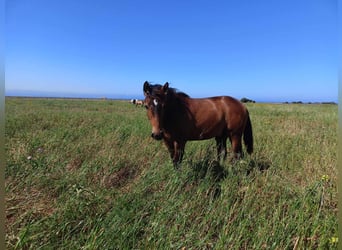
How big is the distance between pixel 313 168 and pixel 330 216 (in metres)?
1.83

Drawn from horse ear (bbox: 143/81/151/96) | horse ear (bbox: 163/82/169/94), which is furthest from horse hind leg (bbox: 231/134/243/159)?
horse ear (bbox: 143/81/151/96)

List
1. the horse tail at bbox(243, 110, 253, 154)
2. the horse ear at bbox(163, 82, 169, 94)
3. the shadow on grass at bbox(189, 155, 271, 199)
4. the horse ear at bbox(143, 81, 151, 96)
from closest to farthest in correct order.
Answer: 1. the shadow on grass at bbox(189, 155, 271, 199)
2. the horse ear at bbox(143, 81, 151, 96)
3. the horse ear at bbox(163, 82, 169, 94)
4. the horse tail at bbox(243, 110, 253, 154)

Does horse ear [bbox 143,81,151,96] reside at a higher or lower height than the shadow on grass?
higher

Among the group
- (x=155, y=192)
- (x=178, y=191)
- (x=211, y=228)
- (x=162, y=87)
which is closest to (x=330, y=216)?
(x=211, y=228)

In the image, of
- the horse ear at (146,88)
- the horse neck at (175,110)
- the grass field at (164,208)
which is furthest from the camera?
the horse neck at (175,110)

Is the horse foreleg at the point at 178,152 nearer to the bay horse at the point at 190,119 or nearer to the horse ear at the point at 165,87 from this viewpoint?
the bay horse at the point at 190,119

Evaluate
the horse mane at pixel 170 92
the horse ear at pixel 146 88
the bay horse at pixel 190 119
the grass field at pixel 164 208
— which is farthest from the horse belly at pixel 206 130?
the horse ear at pixel 146 88

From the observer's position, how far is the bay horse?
3.51 meters

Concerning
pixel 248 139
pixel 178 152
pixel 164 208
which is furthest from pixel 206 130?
pixel 164 208

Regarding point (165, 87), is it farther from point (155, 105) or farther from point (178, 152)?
point (178, 152)

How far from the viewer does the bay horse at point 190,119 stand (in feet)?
11.5

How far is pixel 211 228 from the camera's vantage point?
2.22m

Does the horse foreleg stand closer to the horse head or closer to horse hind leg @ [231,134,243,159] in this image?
the horse head

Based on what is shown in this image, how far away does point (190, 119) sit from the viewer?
4301mm
